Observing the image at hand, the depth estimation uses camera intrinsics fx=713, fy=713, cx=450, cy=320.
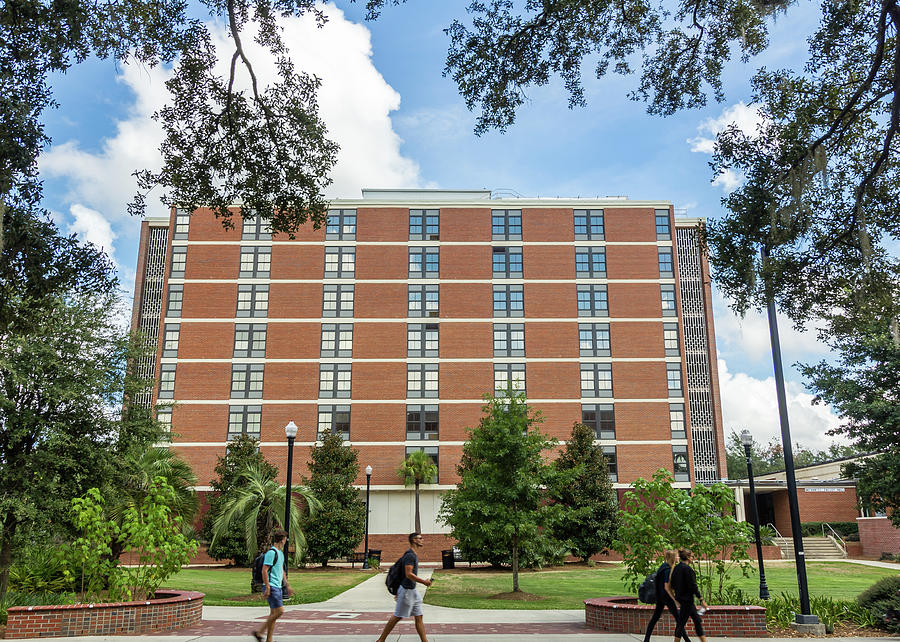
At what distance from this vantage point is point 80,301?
18.8 meters

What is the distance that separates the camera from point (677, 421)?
4722 cm

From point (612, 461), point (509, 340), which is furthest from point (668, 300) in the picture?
point (612, 461)

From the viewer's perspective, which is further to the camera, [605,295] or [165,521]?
[605,295]

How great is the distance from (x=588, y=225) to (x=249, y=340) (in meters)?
24.9

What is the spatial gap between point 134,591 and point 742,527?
475 inches

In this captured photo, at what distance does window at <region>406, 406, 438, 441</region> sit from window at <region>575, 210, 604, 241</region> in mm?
16146

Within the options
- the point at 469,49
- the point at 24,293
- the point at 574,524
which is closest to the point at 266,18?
the point at 469,49

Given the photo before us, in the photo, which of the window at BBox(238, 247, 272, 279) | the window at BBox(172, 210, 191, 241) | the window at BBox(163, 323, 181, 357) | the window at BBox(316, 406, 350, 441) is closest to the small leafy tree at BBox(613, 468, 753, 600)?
the window at BBox(316, 406, 350, 441)

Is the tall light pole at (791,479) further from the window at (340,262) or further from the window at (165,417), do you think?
the window at (340,262)

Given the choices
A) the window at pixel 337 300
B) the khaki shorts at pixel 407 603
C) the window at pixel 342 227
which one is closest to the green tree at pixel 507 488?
the khaki shorts at pixel 407 603

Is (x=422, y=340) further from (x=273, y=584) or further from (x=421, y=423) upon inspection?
(x=273, y=584)

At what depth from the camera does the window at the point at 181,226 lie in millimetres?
49625

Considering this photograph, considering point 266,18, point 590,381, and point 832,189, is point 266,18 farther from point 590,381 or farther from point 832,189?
point 590,381

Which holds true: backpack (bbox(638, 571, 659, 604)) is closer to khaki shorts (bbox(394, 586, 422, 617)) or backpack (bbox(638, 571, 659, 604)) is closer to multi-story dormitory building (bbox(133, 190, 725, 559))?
khaki shorts (bbox(394, 586, 422, 617))
